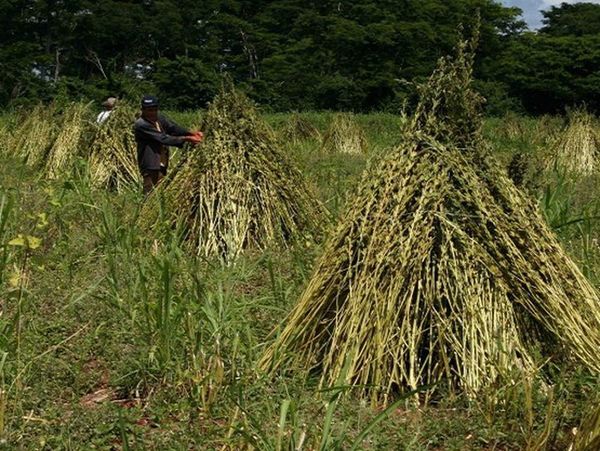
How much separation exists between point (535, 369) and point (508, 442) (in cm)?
31

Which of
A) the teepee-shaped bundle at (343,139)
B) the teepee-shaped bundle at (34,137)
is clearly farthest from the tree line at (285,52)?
the teepee-shaped bundle at (34,137)

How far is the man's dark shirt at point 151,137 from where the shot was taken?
7.31 meters

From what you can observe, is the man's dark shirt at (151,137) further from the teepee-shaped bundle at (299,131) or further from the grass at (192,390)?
the teepee-shaped bundle at (299,131)

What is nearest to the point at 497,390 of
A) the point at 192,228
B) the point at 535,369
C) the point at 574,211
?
the point at 535,369

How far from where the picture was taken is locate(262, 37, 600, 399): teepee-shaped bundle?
10.2ft

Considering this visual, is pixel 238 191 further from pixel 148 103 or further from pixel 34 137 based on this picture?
pixel 34 137

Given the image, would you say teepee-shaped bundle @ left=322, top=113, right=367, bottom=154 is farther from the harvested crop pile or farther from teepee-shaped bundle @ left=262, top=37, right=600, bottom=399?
teepee-shaped bundle @ left=262, top=37, right=600, bottom=399

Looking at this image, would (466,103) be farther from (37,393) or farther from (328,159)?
(328,159)

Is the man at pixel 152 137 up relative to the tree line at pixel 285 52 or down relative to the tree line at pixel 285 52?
down

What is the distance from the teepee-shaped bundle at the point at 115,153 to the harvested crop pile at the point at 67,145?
461 mm

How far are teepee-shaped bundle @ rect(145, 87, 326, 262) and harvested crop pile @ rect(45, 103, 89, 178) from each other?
4.03m

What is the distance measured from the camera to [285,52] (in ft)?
123

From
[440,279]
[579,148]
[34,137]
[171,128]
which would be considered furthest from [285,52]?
[440,279]

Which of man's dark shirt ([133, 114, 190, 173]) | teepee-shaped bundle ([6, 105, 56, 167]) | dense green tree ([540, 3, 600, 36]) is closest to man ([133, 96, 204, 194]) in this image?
man's dark shirt ([133, 114, 190, 173])
